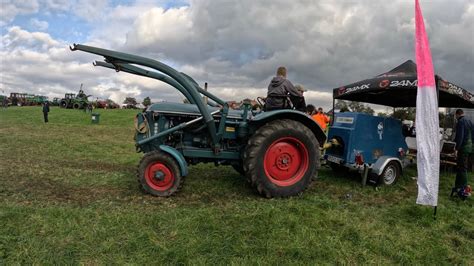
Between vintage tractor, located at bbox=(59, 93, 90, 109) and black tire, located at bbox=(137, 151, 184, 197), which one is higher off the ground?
vintage tractor, located at bbox=(59, 93, 90, 109)

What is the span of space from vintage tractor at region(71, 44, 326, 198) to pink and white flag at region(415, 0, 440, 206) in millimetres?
1394

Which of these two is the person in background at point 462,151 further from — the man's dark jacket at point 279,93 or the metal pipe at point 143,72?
the metal pipe at point 143,72

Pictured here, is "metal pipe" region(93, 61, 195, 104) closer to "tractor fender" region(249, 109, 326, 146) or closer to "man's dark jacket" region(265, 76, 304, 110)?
"tractor fender" region(249, 109, 326, 146)

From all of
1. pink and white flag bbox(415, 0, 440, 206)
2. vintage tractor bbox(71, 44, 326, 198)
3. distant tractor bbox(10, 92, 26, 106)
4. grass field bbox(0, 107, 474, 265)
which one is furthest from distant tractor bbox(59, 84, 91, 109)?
pink and white flag bbox(415, 0, 440, 206)

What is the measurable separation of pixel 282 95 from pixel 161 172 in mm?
2123

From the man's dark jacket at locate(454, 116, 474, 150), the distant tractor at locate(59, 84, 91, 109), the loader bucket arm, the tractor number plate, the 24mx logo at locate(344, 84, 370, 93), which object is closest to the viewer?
the loader bucket arm

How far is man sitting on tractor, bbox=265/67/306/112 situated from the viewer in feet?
15.7

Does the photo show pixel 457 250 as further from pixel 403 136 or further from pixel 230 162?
pixel 403 136

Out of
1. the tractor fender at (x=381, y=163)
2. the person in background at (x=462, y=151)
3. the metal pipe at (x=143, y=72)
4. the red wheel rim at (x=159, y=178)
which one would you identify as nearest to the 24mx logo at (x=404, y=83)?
the person in background at (x=462, y=151)

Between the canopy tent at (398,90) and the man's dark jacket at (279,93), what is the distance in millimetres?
2290

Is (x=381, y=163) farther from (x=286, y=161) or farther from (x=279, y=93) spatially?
(x=279, y=93)

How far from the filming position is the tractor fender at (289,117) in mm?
4543

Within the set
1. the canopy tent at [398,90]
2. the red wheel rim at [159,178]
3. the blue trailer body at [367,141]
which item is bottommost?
the red wheel rim at [159,178]

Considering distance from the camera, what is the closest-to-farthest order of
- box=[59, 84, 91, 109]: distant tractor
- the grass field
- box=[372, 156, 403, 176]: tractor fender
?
the grass field → box=[372, 156, 403, 176]: tractor fender → box=[59, 84, 91, 109]: distant tractor
